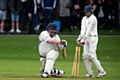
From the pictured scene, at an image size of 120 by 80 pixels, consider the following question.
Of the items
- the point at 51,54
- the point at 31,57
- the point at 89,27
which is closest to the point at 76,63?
the point at 89,27

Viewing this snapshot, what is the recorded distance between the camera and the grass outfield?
2083 cm

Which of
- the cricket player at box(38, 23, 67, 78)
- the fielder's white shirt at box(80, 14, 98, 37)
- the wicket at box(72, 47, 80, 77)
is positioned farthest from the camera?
the wicket at box(72, 47, 80, 77)

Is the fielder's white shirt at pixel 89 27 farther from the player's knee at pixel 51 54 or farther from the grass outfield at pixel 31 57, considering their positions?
the grass outfield at pixel 31 57

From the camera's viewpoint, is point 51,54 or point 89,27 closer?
point 51,54

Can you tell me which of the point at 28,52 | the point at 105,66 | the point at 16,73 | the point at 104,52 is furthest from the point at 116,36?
the point at 16,73

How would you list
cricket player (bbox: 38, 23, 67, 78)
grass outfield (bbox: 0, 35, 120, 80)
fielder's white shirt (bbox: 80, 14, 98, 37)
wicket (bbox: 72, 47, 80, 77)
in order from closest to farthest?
cricket player (bbox: 38, 23, 67, 78)
fielder's white shirt (bbox: 80, 14, 98, 37)
wicket (bbox: 72, 47, 80, 77)
grass outfield (bbox: 0, 35, 120, 80)

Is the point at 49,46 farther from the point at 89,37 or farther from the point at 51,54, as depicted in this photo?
the point at 89,37

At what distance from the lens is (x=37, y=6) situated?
3338cm

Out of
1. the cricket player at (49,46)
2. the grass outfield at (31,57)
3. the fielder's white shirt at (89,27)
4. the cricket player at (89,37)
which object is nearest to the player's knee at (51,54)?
the cricket player at (49,46)

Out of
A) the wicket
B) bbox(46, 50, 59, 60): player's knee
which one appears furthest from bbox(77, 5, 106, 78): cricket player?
bbox(46, 50, 59, 60): player's knee

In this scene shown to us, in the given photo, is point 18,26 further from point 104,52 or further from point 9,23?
point 104,52

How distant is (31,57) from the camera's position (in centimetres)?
2731

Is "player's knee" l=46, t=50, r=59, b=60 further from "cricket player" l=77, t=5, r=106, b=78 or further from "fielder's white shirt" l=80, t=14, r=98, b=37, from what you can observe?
"fielder's white shirt" l=80, t=14, r=98, b=37

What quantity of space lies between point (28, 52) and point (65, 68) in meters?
5.78
